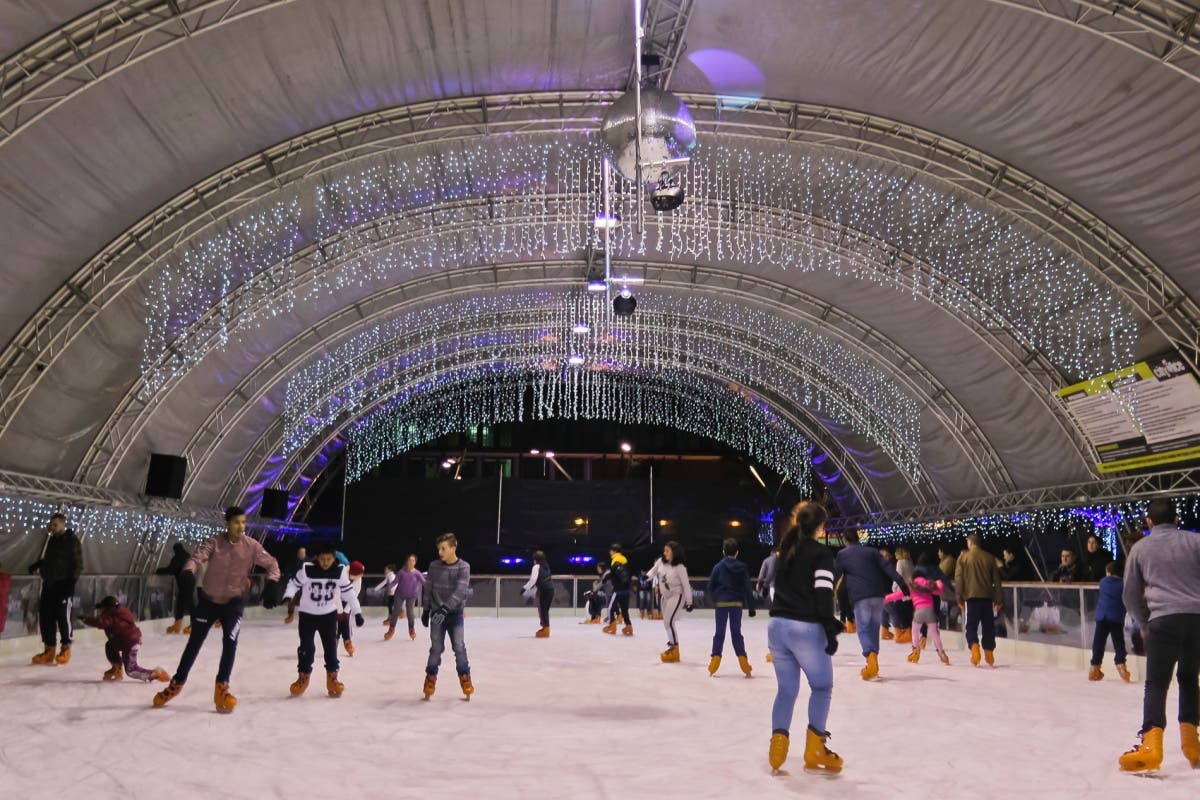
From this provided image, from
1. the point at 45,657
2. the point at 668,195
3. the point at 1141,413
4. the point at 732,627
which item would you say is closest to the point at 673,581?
the point at 732,627

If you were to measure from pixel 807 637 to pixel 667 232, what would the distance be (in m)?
15.3

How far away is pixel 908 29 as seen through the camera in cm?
1240

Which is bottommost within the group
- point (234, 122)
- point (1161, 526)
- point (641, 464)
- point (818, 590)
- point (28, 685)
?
point (28, 685)

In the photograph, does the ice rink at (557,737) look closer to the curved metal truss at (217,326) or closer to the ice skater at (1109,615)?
the ice skater at (1109,615)

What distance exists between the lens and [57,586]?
39.5 feet

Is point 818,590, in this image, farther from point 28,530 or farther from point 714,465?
point 714,465

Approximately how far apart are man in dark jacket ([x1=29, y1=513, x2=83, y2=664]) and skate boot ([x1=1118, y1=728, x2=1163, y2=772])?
1151cm

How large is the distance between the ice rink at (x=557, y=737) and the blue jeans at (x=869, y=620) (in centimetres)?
47

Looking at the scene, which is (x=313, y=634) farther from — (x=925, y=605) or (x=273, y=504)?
(x=273, y=504)

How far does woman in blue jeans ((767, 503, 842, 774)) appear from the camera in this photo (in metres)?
5.68

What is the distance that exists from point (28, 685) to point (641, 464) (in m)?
27.3

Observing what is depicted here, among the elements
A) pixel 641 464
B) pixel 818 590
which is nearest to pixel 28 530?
pixel 818 590

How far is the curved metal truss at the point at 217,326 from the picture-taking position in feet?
61.0

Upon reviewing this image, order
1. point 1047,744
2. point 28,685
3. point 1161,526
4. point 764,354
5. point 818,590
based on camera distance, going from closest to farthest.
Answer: point 818,590 → point 1161,526 → point 1047,744 → point 28,685 → point 764,354
